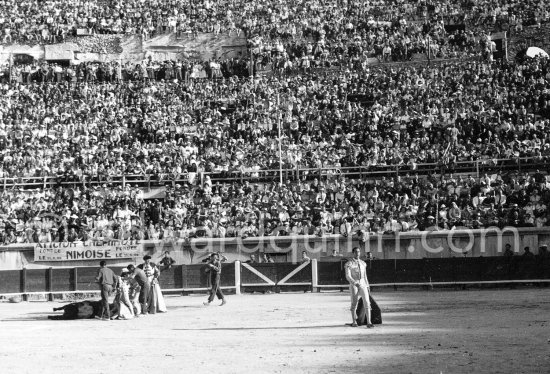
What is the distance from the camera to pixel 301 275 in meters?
34.5

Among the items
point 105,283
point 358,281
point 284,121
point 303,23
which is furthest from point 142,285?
point 303,23

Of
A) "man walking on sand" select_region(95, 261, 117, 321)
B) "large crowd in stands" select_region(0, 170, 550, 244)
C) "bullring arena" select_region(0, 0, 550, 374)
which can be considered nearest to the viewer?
"man walking on sand" select_region(95, 261, 117, 321)

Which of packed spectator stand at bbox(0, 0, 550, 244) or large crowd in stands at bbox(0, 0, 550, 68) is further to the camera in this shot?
large crowd in stands at bbox(0, 0, 550, 68)

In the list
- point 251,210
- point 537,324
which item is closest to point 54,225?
point 251,210

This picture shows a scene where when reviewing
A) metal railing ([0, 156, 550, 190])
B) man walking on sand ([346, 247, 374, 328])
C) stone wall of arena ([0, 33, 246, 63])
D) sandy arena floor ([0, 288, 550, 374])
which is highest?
stone wall of arena ([0, 33, 246, 63])

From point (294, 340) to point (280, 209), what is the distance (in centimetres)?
1864

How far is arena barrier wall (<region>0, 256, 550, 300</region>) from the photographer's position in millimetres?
33062

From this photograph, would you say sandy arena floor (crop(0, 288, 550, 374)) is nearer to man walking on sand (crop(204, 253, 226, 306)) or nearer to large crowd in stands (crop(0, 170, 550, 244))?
man walking on sand (crop(204, 253, 226, 306))

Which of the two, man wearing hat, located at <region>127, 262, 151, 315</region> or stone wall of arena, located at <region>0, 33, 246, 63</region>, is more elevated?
stone wall of arena, located at <region>0, 33, 246, 63</region>

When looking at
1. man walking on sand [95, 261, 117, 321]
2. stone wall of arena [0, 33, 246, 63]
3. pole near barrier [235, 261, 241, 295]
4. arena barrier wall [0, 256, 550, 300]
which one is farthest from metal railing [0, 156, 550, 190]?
man walking on sand [95, 261, 117, 321]

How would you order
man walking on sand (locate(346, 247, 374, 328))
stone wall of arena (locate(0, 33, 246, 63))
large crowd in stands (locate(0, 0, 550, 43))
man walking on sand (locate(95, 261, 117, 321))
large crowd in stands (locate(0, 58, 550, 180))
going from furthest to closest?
1. stone wall of arena (locate(0, 33, 246, 63))
2. large crowd in stands (locate(0, 0, 550, 43))
3. large crowd in stands (locate(0, 58, 550, 180))
4. man walking on sand (locate(95, 261, 117, 321))
5. man walking on sand (locate(346, 247, 374, 328))

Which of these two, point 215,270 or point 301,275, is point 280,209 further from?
point 215,270

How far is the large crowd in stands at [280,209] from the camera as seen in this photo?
35.1 m

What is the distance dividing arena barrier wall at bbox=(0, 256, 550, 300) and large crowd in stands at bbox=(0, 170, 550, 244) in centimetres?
169
